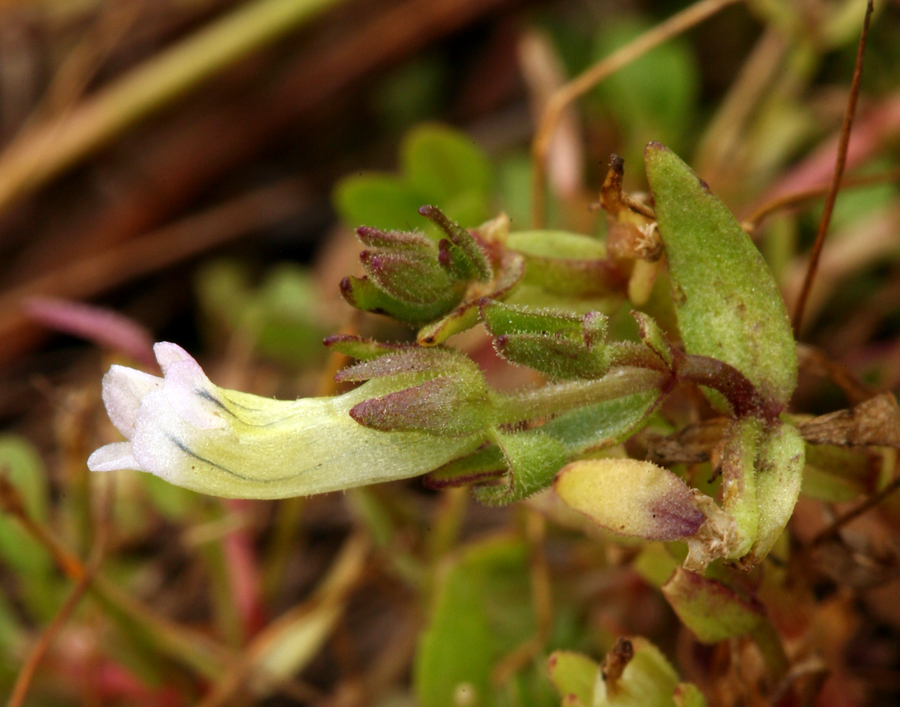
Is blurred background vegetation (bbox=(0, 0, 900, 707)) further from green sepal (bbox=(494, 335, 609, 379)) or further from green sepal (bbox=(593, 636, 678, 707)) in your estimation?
green sepal (bbox=(494, 335, 609, 379))

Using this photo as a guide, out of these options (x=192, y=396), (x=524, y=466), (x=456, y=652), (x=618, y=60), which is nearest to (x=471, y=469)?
(x=524, y=466)

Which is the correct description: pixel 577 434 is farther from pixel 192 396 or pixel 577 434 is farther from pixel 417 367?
pixel 192 396

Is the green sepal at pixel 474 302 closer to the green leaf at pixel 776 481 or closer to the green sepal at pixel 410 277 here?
the green sepal at pixel 410 277

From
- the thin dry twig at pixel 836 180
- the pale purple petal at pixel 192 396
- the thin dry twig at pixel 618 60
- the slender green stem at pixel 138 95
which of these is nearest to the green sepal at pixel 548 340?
the pale purple petal at pixel 192 396

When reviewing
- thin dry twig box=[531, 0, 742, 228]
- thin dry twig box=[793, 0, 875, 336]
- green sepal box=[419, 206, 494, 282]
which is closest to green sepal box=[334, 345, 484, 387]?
green sepal box=[419, 206, 494, 282]

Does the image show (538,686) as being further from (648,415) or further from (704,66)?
(704,66)

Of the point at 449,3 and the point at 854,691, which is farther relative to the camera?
the point at 449,3

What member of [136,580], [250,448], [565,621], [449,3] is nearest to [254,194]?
[449,3]
